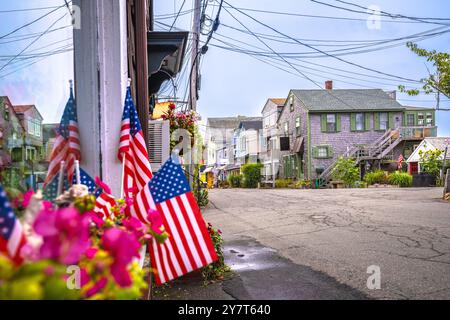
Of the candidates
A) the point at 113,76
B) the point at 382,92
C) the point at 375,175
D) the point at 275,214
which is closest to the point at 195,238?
the point at 113,76

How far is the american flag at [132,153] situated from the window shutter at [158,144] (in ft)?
7.34

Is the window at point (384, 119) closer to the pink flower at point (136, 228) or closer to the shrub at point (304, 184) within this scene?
the shrub at point (304, 184)

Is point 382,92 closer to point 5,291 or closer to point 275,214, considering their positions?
point 275,214

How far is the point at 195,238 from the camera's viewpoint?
2.25m

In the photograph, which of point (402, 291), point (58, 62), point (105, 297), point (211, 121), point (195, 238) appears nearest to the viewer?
point (105, 297)

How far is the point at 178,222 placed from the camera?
223 cm

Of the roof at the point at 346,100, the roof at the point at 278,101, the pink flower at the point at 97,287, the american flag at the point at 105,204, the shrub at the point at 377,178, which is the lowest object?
the shrub at the point at 377,178

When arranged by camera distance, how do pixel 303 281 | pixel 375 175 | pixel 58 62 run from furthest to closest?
pixel 375 175 < pixel 303 281 < pixel 58 62

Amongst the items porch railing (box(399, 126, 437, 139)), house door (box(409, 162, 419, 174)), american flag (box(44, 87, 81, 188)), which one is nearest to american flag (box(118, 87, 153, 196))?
american flag (box(44, 87, 81, 188))

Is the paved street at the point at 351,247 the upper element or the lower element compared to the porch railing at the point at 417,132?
lower

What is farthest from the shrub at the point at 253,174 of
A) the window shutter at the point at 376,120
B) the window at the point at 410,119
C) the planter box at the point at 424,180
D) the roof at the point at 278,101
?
the planter box at the point at 424,180

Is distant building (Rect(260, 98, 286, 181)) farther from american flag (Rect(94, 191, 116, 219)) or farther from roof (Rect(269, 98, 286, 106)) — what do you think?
american flag (Rect(94, 191, 116, 219))

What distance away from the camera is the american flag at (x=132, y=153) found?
3176 millimetres
